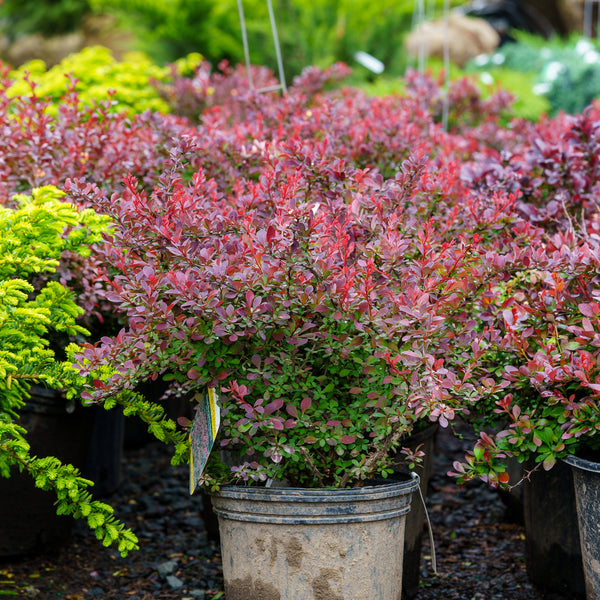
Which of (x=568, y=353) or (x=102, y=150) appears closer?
(x=568, y=353)

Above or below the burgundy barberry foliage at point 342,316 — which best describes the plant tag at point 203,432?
below

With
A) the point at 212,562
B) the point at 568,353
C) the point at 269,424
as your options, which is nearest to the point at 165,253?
the point at 269,424

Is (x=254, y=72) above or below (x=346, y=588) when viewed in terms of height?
above

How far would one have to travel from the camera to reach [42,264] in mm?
2295

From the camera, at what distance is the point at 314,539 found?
1923 millimetres

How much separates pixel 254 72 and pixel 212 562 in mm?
3871

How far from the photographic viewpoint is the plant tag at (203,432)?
1951 mm

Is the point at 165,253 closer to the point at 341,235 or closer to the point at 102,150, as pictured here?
the point at 341,235

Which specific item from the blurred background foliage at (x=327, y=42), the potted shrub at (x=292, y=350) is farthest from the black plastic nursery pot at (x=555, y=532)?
the blurred background foliage at (x=327, y=42)

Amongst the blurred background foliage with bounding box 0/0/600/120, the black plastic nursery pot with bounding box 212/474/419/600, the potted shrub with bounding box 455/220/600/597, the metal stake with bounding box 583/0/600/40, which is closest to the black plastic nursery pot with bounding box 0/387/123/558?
the black plastic nursery pot with bounding box 212/474/419/600

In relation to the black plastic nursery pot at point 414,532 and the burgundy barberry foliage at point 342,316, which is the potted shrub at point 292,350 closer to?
the burgundy barberry foliage at point 342,316

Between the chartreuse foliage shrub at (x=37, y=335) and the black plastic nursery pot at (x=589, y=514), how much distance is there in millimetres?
1295

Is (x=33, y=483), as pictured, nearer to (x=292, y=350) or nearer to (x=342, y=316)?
(x=292, y=350)

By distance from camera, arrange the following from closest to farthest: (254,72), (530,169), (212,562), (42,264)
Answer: (42,264), (212,562), (530,169), (254,72)
